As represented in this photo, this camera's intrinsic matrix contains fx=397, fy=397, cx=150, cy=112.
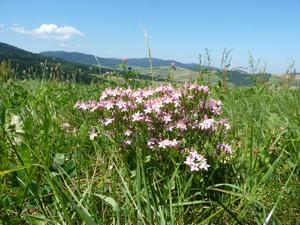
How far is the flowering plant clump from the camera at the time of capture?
9.94 ft

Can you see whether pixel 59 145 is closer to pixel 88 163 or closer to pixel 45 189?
pixel 88 163

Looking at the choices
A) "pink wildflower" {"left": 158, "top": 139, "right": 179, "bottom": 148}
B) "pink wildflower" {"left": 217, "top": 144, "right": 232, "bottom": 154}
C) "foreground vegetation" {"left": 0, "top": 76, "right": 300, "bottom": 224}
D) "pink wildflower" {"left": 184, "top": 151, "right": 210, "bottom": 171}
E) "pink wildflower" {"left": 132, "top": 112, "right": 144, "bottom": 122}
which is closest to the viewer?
"foreground vegetation" {"left": 0, "top": 76, "right": 300, "bottom": 224}

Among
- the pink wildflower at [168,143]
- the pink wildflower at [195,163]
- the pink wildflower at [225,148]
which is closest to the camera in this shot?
the pink wildflower at [195,163]

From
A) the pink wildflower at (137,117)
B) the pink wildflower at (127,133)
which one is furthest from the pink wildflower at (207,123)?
the pink wildflower at (127,133)

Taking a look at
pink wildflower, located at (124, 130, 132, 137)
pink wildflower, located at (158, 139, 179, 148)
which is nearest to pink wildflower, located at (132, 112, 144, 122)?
pink wildflower, located at (124, 130, 132, 137)

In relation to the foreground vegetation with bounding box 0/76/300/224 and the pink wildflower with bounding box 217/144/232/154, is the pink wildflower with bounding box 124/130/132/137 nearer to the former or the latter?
the foreground vegetation with bounding box 0/76/300/224

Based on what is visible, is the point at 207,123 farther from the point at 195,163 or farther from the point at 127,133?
the point at 127,133

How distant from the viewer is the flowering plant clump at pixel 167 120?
3.03m

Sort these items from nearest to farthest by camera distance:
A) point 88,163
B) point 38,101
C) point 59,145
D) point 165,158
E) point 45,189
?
1. point 45,189
2. point 165,158
3. point 88,163
4. point 59,145
5. point 38,101

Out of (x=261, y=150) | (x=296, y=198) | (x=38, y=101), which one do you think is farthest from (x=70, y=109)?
(x=296, y=198)

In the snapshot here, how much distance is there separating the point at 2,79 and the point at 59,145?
704 centimetres

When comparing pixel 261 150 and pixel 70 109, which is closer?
pixel 261 150

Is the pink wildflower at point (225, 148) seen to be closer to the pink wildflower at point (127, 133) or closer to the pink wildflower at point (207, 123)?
the pink wildflower at point (207, 123)

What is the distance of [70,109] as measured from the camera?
5.56m
